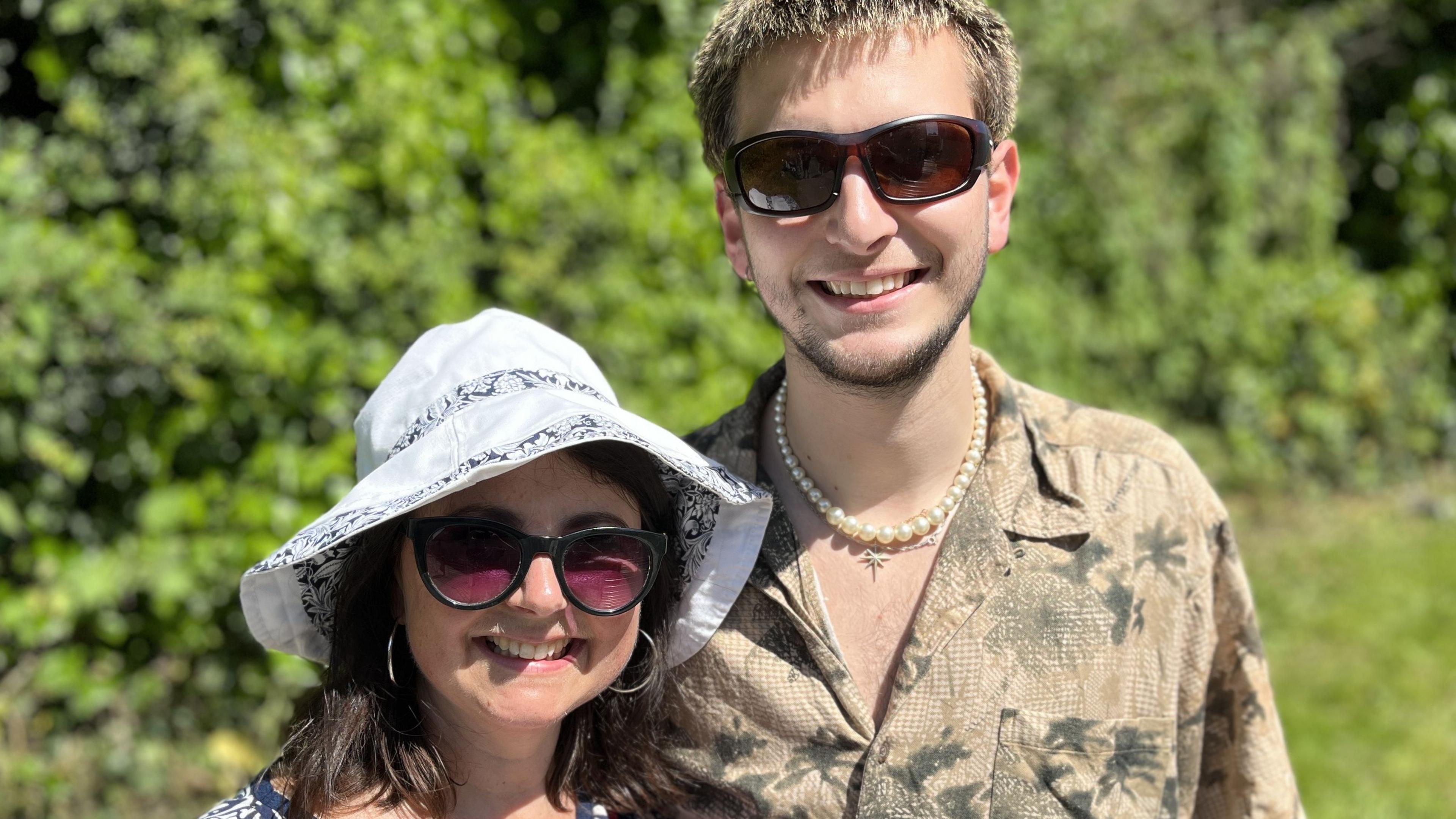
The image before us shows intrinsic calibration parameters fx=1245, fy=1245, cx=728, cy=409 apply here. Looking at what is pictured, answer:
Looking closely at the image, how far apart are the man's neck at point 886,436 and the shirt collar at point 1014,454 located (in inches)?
2.4

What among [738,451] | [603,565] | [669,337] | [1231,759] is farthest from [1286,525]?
[603,565]

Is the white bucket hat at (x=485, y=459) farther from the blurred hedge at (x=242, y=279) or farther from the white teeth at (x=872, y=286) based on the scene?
the blurred hedge at (x=242, y=279)

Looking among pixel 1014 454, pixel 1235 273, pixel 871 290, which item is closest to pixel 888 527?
pixel 1014 454

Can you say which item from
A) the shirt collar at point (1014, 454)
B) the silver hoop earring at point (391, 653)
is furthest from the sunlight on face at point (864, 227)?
the silver hoop earring at point (391, 653)

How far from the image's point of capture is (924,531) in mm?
2113

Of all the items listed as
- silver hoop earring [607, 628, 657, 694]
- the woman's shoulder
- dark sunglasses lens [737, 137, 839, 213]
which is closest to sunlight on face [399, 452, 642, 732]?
silver hoop earring [607, 628, 657, 694]

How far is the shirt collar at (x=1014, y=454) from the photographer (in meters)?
2.04

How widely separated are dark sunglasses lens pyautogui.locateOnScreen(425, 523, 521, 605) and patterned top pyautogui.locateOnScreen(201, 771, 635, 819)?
41 centimetres

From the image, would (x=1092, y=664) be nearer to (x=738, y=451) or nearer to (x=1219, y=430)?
(x=738, y=451)

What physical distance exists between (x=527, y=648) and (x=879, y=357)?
0.69m

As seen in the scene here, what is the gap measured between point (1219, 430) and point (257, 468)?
210 inches

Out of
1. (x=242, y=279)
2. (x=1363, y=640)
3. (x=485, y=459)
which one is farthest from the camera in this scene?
(x=1363, y=640)

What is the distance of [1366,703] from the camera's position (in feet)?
15.5

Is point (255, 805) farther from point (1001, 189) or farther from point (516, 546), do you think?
point (1001, 189)
